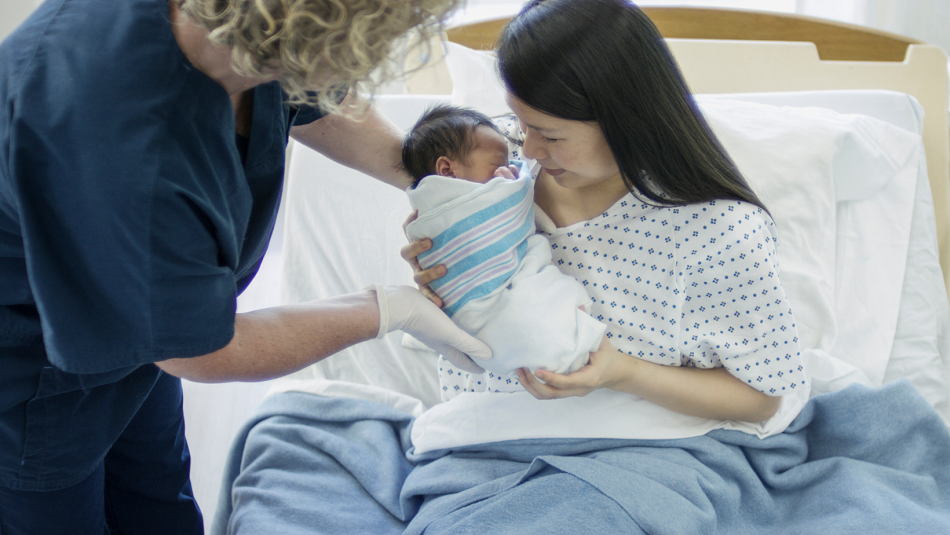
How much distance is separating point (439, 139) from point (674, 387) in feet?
1.89

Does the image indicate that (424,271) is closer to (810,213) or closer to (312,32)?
(312,32)

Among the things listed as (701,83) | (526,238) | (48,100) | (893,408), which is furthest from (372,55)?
(701,83)

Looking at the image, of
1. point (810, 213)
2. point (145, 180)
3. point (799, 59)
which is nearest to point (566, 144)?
point (145, 180)

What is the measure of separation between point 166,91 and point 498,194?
1.63 ft

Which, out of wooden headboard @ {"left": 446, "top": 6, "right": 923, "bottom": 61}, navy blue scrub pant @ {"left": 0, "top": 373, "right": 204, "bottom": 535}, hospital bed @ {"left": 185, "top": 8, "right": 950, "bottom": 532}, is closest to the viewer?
navy blue scrub pant @ {"left": 0, "top": 373, "right": 204, "bottom": 535}

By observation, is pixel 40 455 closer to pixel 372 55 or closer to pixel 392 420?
pixel 392 420

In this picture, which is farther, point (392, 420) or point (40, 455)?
point (392, 420)

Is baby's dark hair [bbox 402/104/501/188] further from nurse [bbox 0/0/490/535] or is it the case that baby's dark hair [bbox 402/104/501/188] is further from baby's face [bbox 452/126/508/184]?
nurse [bbox 0/0/490/535]

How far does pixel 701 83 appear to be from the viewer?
1979 mm

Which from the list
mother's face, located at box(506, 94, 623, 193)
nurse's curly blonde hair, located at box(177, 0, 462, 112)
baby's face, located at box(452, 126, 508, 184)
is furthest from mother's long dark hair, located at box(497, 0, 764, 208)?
nurse's curly blonde hair, located at box(177, 0, 462, 112)

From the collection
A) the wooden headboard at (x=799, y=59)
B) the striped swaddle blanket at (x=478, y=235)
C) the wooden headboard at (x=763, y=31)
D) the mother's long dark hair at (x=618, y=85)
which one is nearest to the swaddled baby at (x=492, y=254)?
the striped swaddle blanket at (x=478, y=235)

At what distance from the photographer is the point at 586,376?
105 centimetres

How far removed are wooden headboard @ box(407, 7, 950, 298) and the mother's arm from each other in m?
0.92

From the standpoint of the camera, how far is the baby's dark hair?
112cm
